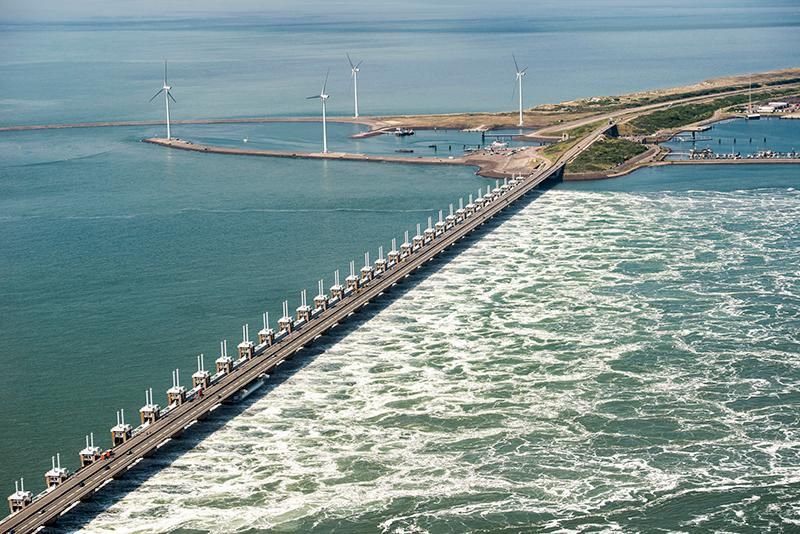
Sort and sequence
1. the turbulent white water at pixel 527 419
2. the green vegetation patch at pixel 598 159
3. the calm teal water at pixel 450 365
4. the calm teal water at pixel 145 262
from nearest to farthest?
1. the turbulent white water at pixel 527 419
2. the calm teal water at pixel 450 365
3. the calm teal water at pixel 145 262
4. the green vegetation patch at pixel 598 159

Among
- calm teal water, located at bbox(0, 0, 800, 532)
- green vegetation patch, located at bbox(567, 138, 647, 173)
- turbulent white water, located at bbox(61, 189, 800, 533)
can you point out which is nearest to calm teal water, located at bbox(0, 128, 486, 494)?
calm teal water, located at bbox(0, 0, 800, 532)

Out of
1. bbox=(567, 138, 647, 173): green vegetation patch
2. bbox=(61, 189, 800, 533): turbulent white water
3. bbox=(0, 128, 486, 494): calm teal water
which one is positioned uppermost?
bbox=(567, 138, 647, 173): green vegetation patch

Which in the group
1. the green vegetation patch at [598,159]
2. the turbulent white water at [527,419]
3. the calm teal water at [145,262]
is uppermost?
the green vegetation patch at [598,159]

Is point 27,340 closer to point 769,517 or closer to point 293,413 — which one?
point 293,413

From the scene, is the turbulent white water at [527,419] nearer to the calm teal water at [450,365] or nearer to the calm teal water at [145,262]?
the calm teal water at [450,365]

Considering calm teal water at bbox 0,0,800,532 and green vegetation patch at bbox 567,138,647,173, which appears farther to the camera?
green vegetation patch at bbox 567,138,647,173

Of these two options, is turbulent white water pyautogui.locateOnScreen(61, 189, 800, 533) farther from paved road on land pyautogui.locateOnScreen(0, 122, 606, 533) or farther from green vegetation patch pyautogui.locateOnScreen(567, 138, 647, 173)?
green vegetation patch pyautogui.locateOnScreen(567, 138, 647, 173)

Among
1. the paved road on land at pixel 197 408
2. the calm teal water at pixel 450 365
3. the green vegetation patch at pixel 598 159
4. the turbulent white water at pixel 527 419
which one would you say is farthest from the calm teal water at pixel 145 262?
the green vegetation patch at pixel 598 159

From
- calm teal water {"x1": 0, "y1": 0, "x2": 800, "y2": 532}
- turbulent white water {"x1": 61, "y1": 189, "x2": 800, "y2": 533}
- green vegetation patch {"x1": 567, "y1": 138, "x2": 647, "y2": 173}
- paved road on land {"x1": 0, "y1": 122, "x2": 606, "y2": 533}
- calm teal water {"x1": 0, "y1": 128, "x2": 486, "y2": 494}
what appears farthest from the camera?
green vegetation patch {"x1": 567, "y1": 138, "x2": 647, "y2": 173}

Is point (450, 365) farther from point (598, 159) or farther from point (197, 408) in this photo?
point (598, 159)
